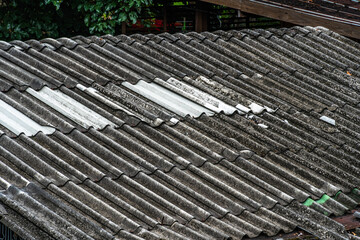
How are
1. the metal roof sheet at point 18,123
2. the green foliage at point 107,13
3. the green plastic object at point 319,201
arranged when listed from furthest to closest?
1. the green foliage at point 107,13
2. the metal roof sheet at point 18,123
3. the green plastic object at point 319,201

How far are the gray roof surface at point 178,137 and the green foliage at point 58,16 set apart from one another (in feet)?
18.4

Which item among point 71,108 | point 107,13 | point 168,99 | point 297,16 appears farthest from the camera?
point 107,13

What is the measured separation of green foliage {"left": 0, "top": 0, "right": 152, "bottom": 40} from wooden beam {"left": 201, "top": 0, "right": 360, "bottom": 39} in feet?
7.41

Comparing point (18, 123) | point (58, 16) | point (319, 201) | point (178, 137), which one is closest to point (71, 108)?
point (18, 123)

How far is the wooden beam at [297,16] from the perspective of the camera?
373 inches

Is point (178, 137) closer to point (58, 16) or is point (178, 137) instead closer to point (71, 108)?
point (71, 108)

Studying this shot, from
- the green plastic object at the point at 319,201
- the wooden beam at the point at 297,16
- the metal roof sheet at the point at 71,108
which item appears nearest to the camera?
the green plastic object at the point at 319,201

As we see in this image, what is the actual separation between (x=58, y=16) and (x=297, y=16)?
247 inches

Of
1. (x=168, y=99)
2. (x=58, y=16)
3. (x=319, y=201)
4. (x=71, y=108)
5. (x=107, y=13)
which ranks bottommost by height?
(x=58, y=16)

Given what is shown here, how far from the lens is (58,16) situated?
14297 millimetres

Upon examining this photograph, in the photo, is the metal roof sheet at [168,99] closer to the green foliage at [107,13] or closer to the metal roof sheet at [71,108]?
the metal roof sheet at [71,108]

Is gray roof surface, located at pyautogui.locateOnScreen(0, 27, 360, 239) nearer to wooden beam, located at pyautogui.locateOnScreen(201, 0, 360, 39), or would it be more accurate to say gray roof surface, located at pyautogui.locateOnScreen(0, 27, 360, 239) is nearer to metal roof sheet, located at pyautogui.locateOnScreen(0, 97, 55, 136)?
metal roof sheet, located at pyautogui.locateOnScreen(0, 97, 55, 136)

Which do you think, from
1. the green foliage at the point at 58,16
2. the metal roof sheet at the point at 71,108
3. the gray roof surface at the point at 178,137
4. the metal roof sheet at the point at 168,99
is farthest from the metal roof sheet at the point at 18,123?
the green foliage at the point at 58,16

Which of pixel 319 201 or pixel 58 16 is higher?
pixel 319 201
